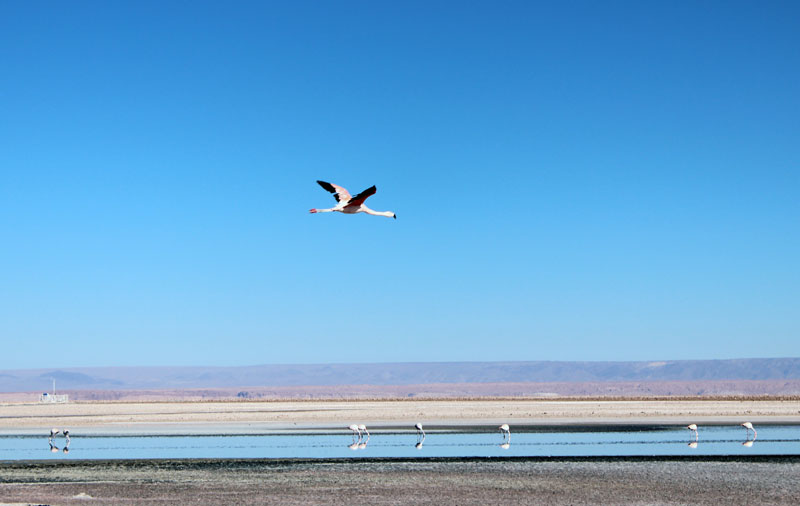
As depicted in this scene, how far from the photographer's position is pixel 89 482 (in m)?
28.5

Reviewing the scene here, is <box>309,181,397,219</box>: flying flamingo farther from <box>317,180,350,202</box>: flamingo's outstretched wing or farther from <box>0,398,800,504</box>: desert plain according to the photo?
<box>0,398,800,504</box>: desert plain

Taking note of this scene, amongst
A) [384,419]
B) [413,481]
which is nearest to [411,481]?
[413,481]

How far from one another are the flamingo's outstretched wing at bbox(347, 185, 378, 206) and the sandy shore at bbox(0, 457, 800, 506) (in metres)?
7.56

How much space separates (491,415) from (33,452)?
30.4 metres

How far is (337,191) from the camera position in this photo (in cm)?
2709

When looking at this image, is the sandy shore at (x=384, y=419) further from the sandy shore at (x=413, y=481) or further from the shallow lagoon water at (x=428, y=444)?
the sandy shore at (x=413, y=481)

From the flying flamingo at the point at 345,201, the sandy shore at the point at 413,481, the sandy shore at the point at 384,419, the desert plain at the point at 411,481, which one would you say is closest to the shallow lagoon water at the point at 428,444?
the desert plain at the point at 411,481

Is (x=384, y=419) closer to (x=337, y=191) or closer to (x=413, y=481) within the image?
(x=413, y=481)

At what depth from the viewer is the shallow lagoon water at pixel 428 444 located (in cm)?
3625

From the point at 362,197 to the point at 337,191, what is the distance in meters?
1.21

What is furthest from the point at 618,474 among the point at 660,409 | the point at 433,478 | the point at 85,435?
the point at 660,409

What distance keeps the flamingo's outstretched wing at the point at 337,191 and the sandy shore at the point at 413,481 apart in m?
7.76

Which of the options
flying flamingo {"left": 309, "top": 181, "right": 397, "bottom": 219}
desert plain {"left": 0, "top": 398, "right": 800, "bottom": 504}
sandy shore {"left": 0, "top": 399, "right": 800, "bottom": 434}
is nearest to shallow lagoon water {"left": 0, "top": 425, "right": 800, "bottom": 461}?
desert plain {"left": 0, "top": 398, "right": 800, "bottom": 504}

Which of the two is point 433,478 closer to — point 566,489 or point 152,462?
point 566,489
